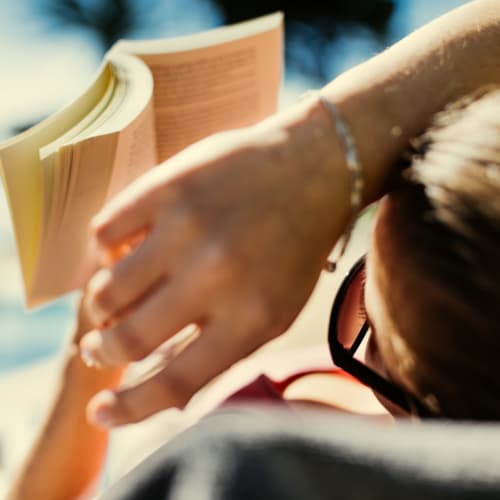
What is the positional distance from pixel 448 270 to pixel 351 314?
32 centimetres

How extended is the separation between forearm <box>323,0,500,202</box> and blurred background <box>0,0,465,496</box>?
686 mm

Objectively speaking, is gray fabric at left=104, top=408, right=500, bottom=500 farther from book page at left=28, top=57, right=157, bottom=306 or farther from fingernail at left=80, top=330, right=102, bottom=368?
book page at left=28, top=57, right=157, bottom=306

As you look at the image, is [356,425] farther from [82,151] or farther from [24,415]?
[24,415]

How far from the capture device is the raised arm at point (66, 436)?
1006mm

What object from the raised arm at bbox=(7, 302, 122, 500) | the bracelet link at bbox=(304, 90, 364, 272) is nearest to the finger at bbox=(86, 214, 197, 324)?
the bracelet link at bbox=(304, 90, 364, 272)

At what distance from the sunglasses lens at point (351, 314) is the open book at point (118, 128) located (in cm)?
31

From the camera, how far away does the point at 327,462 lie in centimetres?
31

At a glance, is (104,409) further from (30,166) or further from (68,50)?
(68,50)

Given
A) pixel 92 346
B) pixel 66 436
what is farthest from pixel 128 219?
pixel 66 436

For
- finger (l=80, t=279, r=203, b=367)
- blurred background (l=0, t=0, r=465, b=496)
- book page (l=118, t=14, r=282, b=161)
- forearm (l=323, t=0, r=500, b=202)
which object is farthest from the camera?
blurred background (l=0, t=0, r=465, b=496)

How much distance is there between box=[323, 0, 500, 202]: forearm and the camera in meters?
0.57

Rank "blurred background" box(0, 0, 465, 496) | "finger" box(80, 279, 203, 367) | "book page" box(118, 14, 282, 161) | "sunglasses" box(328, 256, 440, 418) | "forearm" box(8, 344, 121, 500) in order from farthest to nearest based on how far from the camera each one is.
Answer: "blurred background" box(0, 0, 465, 496) → "forearm" box(8, 344, 121, 500) → "book page" box(118, 14, 282, 161) → "sunglasses" box(328, 256, 440, 418) → "finger" box(80, 279, 203, 367)

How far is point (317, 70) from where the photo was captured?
421cm

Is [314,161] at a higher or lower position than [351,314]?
higher
